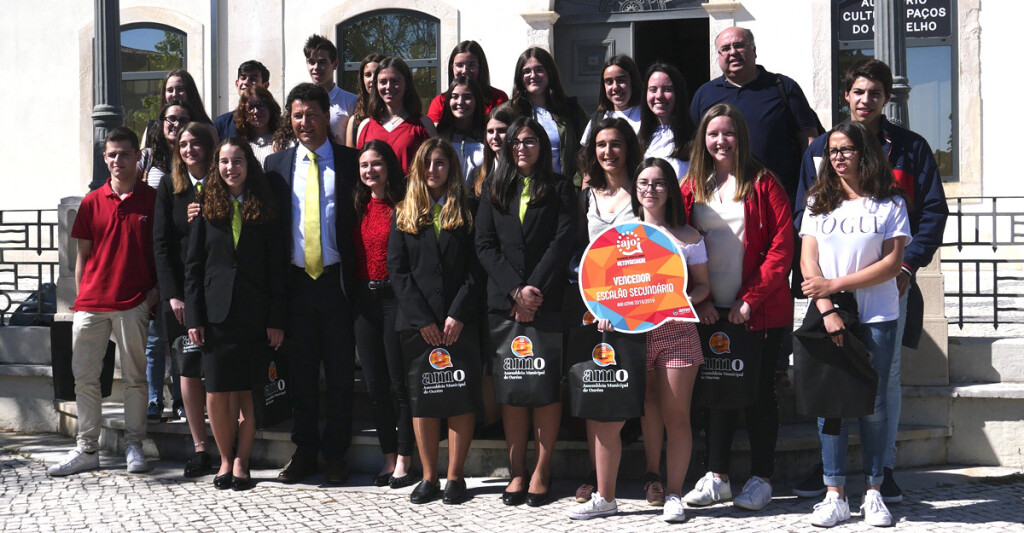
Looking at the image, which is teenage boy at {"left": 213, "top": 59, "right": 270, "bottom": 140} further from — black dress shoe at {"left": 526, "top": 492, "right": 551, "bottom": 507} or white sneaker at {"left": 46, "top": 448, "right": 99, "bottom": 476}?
black dress shoe at {"left": 526, "top": 492, "right": 551, "bottom": 507}

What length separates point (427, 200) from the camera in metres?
5.93

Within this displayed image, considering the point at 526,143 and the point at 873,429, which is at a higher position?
the point at 526,143

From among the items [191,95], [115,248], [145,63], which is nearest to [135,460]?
[115,248]

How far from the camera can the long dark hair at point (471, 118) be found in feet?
21.7

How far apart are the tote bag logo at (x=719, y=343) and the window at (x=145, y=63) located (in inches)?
385

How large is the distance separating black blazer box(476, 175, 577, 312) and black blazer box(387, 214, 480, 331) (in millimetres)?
141

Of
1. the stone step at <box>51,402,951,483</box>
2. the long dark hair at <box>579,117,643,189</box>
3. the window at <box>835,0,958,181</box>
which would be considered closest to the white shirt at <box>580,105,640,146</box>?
the long dark hair at <box>579,117,643,189</box>

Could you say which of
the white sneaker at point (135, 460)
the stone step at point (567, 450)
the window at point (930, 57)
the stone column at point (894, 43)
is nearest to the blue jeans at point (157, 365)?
the stone step at point (567, 450)

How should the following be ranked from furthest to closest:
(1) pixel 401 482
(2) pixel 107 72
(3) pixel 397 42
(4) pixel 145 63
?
(4) pixel 145 63 < (3) pixel 397 42 < (2) pixel 107 72 < (1) pixel 401 482

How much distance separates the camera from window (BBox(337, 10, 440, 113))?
12820mm

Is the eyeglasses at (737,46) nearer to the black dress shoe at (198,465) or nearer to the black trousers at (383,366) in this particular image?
the black trousers at (383,366)

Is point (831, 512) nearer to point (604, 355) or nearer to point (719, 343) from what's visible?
point (719, 343)

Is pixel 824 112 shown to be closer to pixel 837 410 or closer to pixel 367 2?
pixel 367 2

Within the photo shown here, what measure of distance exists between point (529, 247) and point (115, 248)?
2.71 m
